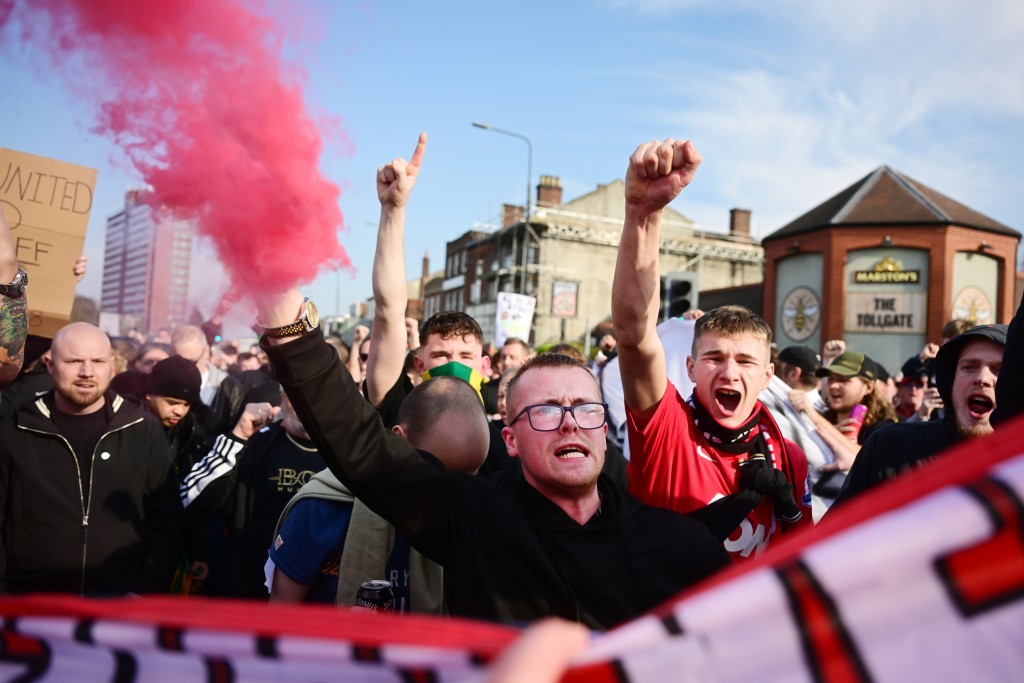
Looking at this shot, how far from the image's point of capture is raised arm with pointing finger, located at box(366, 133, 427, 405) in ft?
8.21

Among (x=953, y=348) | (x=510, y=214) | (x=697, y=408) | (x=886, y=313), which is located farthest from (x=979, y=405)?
(x=510, y=214)

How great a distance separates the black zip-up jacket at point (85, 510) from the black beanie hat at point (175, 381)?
1.11 m

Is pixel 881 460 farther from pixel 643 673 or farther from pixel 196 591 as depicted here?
pixel 196 591

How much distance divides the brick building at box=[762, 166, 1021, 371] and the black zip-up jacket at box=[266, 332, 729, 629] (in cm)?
2991

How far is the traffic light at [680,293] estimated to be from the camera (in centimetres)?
927

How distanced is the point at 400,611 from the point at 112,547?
209 cm

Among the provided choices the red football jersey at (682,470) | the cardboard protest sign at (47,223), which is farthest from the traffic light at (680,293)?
the cardboard protest sign at (47,223)

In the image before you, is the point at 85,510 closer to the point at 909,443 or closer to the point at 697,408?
the point at 697,408

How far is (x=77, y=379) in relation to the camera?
152 inches

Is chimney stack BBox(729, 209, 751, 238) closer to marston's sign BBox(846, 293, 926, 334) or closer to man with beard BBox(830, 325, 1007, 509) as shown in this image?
marston's sign BBox(846, 293, 926, 334)

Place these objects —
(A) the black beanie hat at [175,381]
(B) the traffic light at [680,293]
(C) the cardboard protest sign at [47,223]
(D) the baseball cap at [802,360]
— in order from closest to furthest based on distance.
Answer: (C) the cardboard protest sign at [47,223] < (A) the black beanie hat at [175,381] < (D) the baseball cap at [802,360] < (B) the traffic light at [680,293]

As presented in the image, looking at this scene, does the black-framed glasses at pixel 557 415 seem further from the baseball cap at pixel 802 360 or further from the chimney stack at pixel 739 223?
the chimney stack at pixel 739 223

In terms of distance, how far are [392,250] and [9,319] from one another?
1.38 m

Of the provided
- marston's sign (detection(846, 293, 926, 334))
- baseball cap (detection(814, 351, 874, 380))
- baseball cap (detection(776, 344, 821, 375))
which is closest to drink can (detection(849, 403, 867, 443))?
baseball cap (detection(814, 351, 874, 380))
